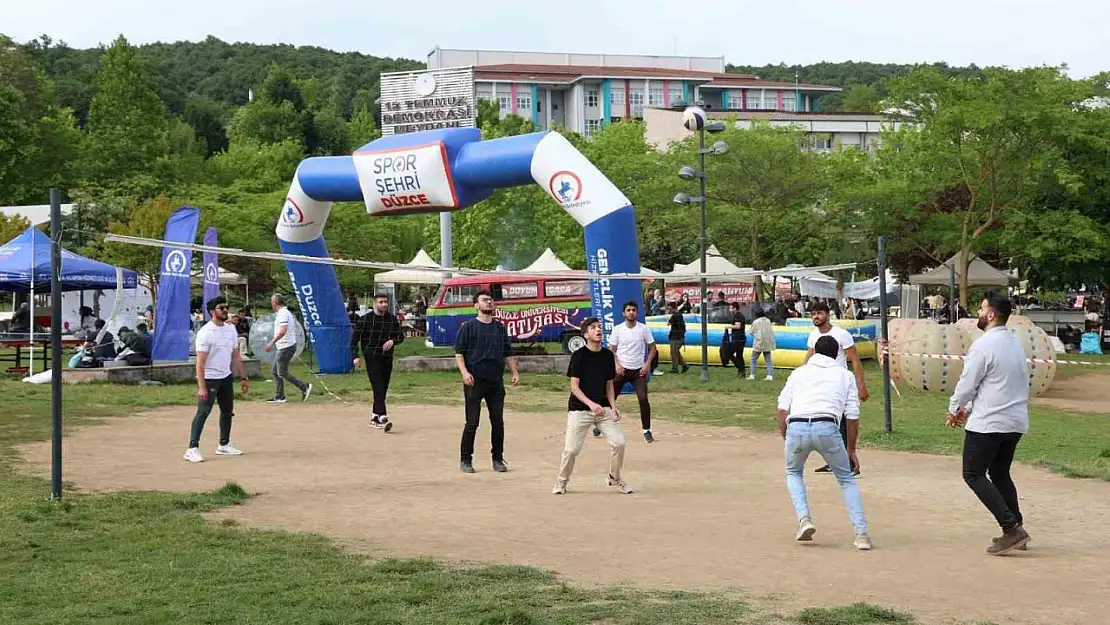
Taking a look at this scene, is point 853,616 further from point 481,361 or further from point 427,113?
point 427,113

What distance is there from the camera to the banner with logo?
24.3 meters

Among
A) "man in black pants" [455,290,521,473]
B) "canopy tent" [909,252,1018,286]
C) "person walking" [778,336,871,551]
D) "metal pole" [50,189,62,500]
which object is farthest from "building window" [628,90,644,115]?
"person walking" [778,336,871,551]

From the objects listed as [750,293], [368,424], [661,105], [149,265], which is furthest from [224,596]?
[661,105]

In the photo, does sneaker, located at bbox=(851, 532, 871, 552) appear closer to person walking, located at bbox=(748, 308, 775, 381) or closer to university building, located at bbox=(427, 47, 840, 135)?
person walking, located at bbox=(748, 308, 775, 381)

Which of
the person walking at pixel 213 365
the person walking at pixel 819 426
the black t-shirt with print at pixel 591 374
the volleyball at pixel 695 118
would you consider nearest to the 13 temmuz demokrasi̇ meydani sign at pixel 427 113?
the volleyball at pixel 695 118

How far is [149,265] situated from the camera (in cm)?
3931

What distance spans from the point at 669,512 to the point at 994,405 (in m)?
2.88

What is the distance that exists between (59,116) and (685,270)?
44571 millimetres

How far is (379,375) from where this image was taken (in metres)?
17.0

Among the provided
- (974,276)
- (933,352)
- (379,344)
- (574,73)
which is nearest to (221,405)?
(379,344)

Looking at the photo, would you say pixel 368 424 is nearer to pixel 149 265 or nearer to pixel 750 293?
pixel 149 265

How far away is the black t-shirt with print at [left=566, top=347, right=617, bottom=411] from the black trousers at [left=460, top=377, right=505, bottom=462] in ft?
4.04

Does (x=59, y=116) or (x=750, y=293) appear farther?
(x=59, y=116)

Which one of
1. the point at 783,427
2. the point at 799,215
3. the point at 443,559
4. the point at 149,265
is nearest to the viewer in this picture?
the point at 443,559
